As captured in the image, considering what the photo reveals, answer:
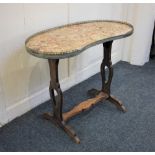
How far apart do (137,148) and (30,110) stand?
0.99 metres

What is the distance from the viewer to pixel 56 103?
179 cm

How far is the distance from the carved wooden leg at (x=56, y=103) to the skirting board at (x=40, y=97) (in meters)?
0.22

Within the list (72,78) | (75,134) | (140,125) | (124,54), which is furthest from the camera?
(124,54)

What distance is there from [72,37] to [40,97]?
76 centimetres

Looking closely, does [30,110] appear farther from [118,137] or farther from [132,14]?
[132,14]

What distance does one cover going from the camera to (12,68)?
6.04 ft

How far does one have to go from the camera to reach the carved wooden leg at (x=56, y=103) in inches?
63.8

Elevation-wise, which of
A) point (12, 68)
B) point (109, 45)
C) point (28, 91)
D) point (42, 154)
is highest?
point (109, 45)

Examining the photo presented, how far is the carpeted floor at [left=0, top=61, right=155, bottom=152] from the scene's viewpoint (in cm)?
170

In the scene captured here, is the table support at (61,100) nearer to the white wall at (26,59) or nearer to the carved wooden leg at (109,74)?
the carved wooden leg at (109,74)

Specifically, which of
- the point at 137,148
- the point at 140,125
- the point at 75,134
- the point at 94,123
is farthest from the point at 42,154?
the point at 140,125

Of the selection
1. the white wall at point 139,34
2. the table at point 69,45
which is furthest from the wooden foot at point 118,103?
the white wall at point 139,34

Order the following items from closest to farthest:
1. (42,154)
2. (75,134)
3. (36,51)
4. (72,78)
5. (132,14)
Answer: (36,51) → (42,154) → (75,134) → (72,78) → (132,14)

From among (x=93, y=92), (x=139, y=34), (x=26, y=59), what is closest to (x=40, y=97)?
(x=26, y=59)
